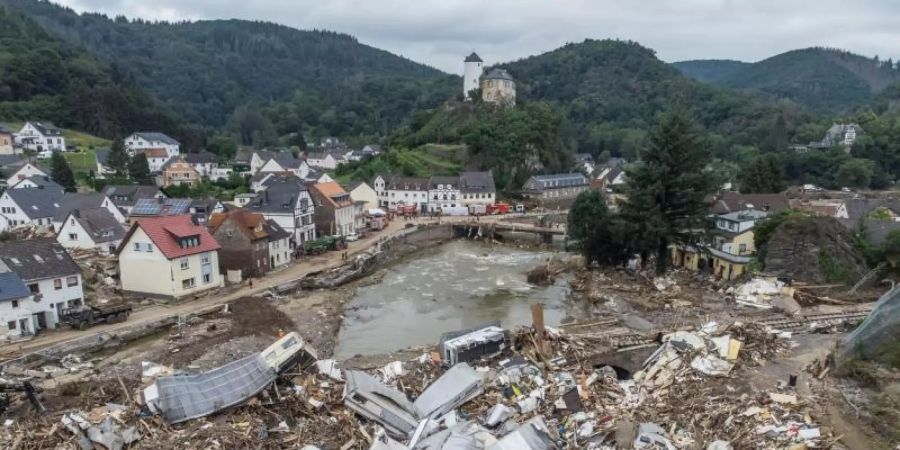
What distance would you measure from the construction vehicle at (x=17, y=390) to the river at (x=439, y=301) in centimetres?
961

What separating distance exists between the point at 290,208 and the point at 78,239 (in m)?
12.3

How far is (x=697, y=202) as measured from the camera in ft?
99.7

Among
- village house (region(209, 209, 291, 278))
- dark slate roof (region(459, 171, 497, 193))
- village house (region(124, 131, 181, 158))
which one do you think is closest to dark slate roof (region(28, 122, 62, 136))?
village house (region(124, 131, 181, 158))

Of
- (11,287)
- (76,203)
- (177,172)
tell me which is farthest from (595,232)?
(177,172)

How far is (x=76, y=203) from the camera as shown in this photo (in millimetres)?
40812

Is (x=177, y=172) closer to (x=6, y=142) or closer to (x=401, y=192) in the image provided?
(x=6, y=142)

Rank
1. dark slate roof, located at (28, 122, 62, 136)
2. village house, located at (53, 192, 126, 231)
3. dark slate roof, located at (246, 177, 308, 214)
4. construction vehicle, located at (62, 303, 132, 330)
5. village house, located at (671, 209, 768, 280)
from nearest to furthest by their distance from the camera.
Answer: construction vehicle, located at (62, 303, 132, 330), village house, located at (671, 209, 768, 280), dark slate roof, located at (246, 177, 308, 214), village house, located at (53, 192, 126, 231), dark slate roof, located at (28, 122, 62, 136)

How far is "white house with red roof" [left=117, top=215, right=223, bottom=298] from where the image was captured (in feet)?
86.2

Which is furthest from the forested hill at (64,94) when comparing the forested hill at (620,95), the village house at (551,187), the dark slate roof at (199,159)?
the forested hill at (620,95)

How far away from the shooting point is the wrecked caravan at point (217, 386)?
13680mm

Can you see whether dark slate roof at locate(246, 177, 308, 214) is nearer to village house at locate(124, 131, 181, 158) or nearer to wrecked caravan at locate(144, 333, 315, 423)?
wrecked caravan at locate(144, 333, 315, 423)

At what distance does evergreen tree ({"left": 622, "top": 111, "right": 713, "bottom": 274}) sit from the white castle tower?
6109 cm

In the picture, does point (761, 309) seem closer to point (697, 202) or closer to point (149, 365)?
point (697, 202)

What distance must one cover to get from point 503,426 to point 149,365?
12.3 meters
